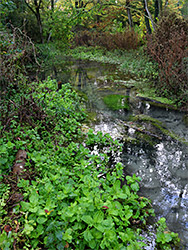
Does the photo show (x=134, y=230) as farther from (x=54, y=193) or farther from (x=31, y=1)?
(x=31, y=1)

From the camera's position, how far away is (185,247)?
6.30 ft

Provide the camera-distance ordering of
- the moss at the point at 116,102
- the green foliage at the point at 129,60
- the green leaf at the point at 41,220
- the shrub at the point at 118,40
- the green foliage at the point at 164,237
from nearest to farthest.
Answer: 1. the green leaf at the point at 41,220
2. the green foliage at the point at 164,237
3. the moss at the point at 116,102
4. the green foliage at the point at 129,60
5. the shrub at the point at 118,40

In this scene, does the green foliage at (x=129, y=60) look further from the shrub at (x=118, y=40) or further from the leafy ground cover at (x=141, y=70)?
the shrub at (x=118, y=40)

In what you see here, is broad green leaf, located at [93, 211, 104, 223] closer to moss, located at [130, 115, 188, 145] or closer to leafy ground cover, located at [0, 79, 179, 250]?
leafy ground cover, located at [0, 79, 179, 250]

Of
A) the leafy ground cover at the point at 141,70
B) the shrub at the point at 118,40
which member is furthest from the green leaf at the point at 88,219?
the shrub at the point at 118,40

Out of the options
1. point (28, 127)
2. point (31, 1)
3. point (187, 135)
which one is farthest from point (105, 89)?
point (31, 1)

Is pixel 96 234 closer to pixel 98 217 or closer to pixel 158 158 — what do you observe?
pixel 98 217

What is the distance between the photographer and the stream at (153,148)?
2393 mm

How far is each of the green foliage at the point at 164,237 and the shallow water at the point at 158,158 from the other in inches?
3.8

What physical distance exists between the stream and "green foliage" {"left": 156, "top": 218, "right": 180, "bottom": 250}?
3.6 inches

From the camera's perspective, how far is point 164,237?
6.23 feet

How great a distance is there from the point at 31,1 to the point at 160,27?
36.5 feet

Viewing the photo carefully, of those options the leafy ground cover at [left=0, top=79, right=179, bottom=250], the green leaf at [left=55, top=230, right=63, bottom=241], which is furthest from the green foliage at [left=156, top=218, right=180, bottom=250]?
the green leaf at [left=55, top=230, right=63, bottom=241]

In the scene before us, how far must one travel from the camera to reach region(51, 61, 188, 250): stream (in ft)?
7.85
